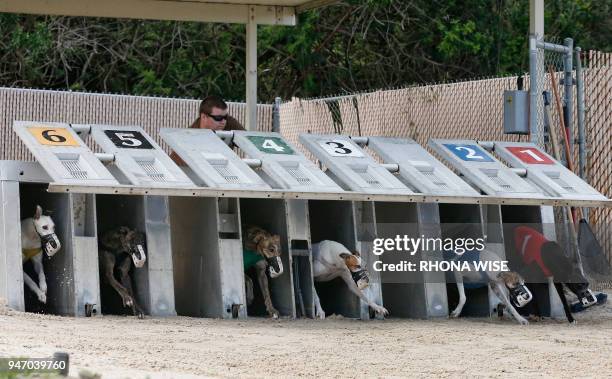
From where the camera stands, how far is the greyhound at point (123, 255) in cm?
1063

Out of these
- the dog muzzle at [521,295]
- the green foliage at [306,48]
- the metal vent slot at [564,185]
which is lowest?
the dog muzzle at [521,295]

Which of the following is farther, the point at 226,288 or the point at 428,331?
the point at 226,288

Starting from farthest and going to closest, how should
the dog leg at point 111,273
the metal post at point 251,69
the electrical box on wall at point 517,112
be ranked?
1. the metal post at point 251,69
2. the electrical box on wall at point 517,112
3. the dog leg at point 111,273

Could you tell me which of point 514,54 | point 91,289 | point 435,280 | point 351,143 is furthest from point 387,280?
point 514,54

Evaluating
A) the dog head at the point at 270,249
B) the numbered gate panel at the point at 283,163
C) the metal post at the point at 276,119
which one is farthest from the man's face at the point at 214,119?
the metal post at the point at 276,119

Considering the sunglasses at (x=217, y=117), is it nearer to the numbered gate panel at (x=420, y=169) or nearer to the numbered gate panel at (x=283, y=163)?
the numbered gate panel at (x=283, y=163)

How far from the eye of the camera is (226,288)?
430 inches

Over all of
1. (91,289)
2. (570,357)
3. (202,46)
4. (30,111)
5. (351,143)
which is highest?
(202,46)

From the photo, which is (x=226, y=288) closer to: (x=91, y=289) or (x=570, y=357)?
(x=91, y=289)

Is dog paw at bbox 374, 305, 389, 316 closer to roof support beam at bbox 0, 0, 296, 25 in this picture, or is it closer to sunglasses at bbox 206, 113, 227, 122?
sunglasses at bbox 206, 113, 227, 122

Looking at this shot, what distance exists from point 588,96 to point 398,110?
3.62 meters

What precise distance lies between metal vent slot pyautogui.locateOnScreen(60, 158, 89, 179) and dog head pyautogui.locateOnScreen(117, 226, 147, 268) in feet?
3.12

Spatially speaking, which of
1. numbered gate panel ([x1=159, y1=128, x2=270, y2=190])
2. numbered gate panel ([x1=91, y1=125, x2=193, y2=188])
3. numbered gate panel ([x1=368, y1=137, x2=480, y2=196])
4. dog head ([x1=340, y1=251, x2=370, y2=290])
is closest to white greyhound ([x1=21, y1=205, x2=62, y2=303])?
numbered gate panel ([x1=91, y1=125, x2=193, y2=188])

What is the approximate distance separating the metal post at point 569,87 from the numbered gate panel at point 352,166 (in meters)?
2.37
